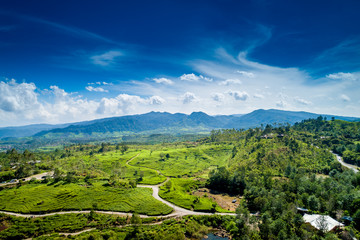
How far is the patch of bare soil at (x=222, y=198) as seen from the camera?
87.8m

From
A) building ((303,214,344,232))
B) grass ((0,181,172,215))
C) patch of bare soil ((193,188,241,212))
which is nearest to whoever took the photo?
building ((303,214,344,232))

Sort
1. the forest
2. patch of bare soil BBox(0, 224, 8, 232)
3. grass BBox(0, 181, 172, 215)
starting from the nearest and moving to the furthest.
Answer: the forest < patch of bare soil BBox(0, 224, 8, 232) < grass BBox(0, 181, 172, 215)

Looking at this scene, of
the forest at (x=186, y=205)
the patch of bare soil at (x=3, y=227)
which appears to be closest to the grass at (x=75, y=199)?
the forest at (x=186, y=205)

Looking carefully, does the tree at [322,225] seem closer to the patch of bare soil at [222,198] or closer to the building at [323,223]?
the building at [323,223]

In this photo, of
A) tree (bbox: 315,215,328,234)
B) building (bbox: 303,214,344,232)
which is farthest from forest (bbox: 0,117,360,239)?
building (bbox: 303,214,344,232)

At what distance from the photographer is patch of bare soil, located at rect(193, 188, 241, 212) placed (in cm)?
8779

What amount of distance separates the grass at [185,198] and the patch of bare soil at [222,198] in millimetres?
4706

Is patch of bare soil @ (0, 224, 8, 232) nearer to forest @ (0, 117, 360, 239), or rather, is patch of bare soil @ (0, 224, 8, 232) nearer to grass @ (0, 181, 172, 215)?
forest @ (0, 117, 360, 239)

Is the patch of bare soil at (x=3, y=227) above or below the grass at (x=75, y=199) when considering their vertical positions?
below

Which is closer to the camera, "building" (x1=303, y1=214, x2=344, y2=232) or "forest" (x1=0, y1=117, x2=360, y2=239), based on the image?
"building" (x1=303, y1=214, x2=344, y2=232)

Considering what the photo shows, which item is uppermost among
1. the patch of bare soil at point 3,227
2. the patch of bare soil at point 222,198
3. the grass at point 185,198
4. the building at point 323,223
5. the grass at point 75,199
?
the building at point 323,223

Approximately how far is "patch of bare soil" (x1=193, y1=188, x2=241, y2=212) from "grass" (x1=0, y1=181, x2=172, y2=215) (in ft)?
90.7

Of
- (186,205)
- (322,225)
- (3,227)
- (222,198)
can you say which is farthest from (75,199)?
(322,225)

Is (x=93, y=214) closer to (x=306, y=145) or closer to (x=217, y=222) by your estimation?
(x=217, y=222)
